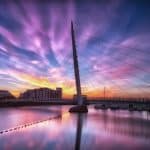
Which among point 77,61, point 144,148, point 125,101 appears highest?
point 77,61

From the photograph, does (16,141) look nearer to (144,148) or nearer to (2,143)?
(2,143)

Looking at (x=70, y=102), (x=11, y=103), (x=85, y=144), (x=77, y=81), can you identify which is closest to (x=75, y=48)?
(x=77, y=81)

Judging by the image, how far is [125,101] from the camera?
109 meters

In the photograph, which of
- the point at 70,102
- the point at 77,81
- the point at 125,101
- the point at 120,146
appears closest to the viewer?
the point at 120,146

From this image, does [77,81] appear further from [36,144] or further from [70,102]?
[70,102]

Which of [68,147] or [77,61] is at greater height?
[77,61]

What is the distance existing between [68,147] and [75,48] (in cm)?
6166

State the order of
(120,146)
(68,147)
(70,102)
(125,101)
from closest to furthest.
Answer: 1. (68,147)
2. (120,146)
3. (125,101)
4. (70,102)

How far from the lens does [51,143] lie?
25.2m

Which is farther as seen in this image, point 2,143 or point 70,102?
point 70,102

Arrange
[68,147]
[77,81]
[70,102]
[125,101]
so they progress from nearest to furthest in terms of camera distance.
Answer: [68,147] < [77,81] < [125,101] < [70,102]

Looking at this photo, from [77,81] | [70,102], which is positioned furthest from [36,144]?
[70,102]

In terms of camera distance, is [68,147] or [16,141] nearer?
[68,147]

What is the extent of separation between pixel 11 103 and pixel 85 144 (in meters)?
163
